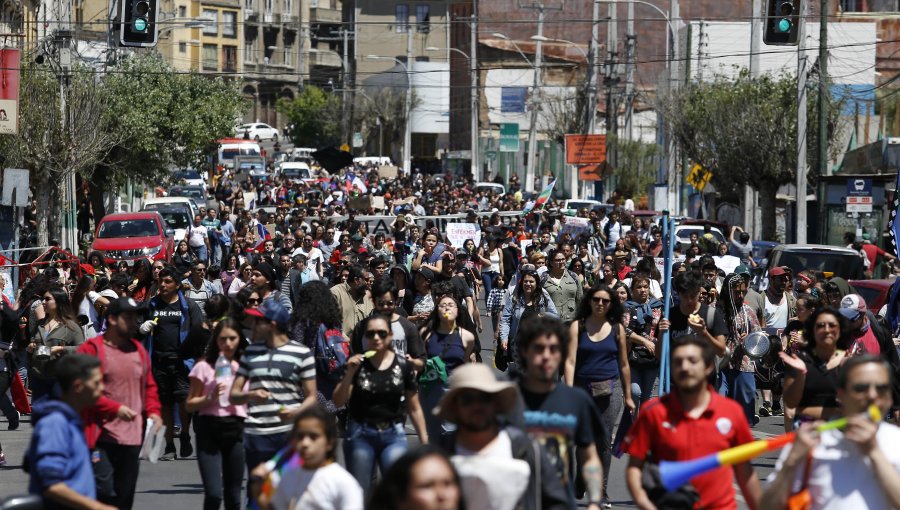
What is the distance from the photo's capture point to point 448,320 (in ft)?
37.0

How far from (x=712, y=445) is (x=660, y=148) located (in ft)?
185

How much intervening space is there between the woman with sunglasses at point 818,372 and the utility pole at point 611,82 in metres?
38.9

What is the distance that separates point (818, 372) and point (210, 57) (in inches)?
4397

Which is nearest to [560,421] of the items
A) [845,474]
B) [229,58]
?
[845,474]

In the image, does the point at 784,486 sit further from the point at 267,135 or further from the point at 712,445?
the point at 267,135

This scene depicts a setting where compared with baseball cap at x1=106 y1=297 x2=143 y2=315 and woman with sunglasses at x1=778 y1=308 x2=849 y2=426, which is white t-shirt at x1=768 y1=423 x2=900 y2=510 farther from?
baseball cap at x1=106 y1=297 x2=143 y2=315

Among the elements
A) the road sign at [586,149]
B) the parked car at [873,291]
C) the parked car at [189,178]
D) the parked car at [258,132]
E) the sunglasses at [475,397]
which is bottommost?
the parked car at [873,291]

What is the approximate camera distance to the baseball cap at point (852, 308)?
1033 centimetres

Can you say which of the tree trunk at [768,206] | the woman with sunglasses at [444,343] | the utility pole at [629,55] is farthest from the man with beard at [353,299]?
the utility pole at [629,55]

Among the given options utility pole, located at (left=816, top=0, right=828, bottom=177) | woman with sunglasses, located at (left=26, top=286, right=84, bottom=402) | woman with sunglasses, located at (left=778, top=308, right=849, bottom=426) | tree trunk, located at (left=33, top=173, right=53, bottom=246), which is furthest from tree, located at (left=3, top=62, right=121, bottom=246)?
woman with sunglasses, located at (left=778, top=308, right=849, bottom=426)

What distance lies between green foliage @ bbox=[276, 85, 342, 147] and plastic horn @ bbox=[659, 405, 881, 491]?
10914 cm

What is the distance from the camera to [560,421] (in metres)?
6.78

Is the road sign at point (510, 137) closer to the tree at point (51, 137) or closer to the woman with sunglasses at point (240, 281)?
the tree at point (51, 137)

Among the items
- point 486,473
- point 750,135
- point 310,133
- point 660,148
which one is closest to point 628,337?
point 486,473
